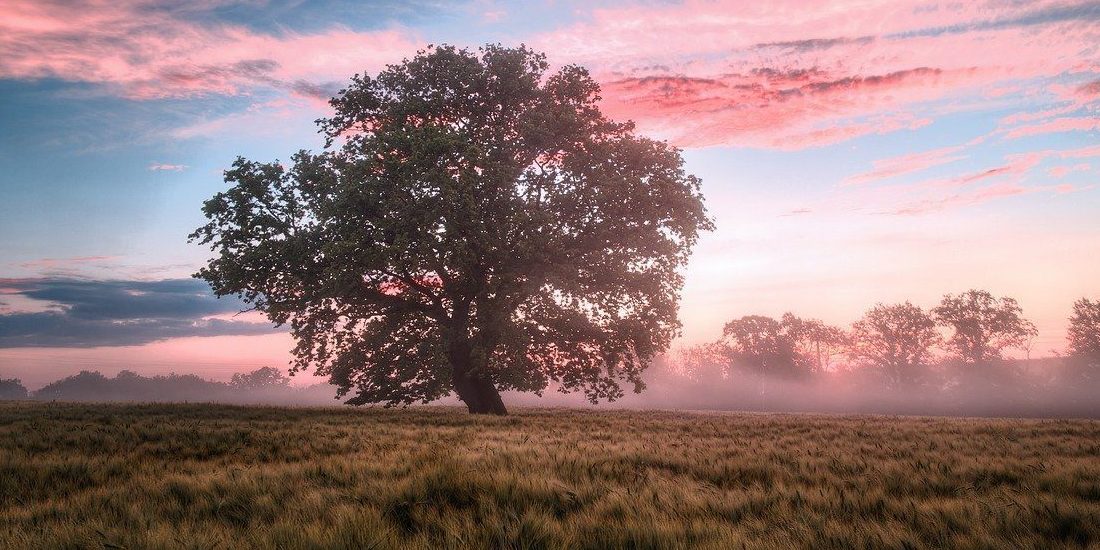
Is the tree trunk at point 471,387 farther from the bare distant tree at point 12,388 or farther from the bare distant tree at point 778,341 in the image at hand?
the bare distant tree at point 12,388

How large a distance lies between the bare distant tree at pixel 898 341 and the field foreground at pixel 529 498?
101095 mm

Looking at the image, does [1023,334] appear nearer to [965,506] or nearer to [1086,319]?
[1086,319]

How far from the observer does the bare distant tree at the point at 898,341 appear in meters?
95.1

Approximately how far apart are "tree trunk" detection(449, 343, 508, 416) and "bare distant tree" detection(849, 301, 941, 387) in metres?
95.7

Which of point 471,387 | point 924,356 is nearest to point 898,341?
point 924,356

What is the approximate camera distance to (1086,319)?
286ft

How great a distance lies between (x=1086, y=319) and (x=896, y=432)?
348ft

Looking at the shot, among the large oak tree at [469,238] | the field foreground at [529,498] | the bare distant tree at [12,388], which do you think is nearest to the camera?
the field foreground at [529,498]

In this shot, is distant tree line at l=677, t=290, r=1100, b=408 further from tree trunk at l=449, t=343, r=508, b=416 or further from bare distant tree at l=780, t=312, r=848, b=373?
tree trunk at l=449, t=343, r=508, b=416

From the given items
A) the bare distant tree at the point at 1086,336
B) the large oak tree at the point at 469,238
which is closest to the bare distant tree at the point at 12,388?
the large oak tree at the point at 469,238

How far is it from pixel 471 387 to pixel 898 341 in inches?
3889

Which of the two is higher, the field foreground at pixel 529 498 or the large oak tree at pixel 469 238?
the large oak tree at pixel 469 238

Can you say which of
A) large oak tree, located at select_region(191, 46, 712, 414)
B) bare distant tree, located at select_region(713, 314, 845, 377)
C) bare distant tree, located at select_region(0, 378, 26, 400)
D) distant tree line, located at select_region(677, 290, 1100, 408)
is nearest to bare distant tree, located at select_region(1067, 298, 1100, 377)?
distant tree line, located at select_region(677, 290, 1100, 408)

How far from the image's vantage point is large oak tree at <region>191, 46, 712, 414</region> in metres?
21.0
